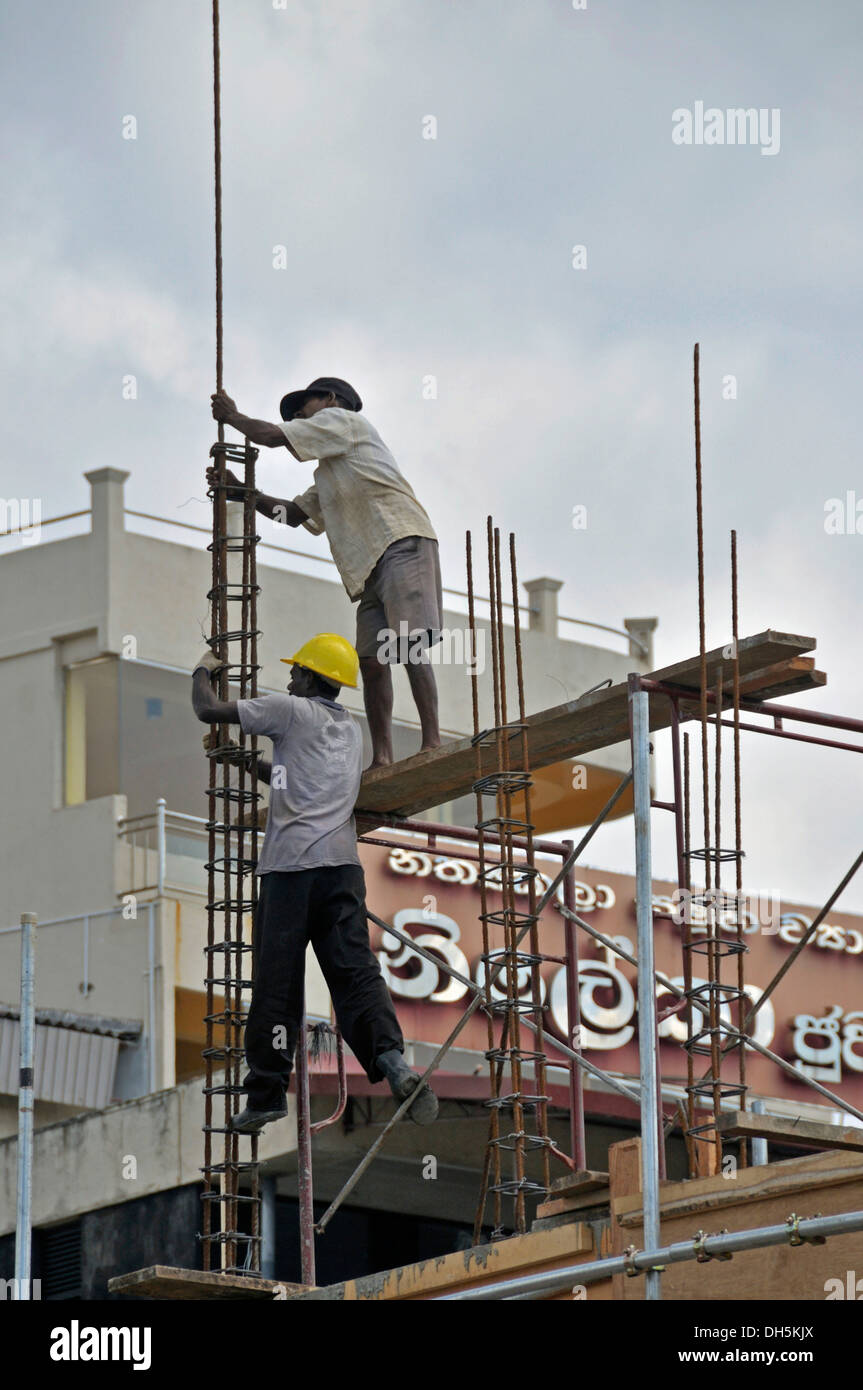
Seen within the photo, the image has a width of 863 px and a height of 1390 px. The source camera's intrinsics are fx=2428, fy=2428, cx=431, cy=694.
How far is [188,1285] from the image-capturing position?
12203 mm

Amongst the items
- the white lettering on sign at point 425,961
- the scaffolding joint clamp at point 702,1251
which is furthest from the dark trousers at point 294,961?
the white lettering on sign at point 425,961

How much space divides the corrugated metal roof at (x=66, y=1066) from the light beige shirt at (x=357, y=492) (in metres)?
14.2

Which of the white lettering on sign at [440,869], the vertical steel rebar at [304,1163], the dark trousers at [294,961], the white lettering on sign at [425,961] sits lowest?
the vertical steel rebar at [304,1163]

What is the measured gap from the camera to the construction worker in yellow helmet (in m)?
12.3

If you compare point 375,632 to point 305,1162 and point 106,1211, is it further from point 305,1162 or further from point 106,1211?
point 106,1211

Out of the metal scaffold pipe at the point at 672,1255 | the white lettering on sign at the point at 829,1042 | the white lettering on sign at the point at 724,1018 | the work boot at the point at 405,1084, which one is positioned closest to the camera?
the metal scaffold pipe at the point at 672,1255

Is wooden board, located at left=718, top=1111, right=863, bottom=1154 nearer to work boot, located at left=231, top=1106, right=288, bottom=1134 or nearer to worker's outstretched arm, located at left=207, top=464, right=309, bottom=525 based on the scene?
work boot, located at left=231, top=1106, right=288, bottom=1134

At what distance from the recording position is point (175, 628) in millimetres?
30391

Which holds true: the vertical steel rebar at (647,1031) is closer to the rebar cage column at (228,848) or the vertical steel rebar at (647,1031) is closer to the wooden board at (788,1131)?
the wooden board at (788,1131)

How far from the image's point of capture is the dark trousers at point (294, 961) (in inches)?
485

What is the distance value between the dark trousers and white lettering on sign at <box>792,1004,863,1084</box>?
732 inches

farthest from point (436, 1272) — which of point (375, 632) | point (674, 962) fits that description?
point (674, 962)
